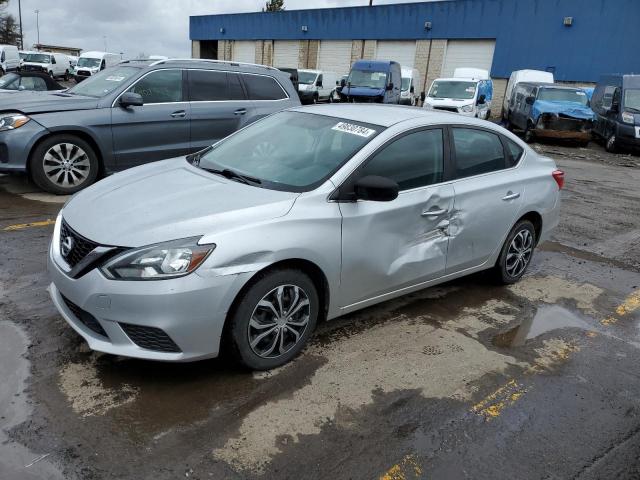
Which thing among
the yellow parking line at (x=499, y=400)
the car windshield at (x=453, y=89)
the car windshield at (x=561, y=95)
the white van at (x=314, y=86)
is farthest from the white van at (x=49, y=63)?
the yellow parking line at (x=499, y=400)

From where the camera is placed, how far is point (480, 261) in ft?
14.8

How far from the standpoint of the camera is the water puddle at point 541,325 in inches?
155

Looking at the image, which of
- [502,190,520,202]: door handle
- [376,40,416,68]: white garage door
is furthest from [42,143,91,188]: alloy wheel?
[376,40,416,68]: white garage door

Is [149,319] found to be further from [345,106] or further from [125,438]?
[345,106]

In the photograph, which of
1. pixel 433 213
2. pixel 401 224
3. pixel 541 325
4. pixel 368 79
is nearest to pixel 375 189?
pixel 401 224

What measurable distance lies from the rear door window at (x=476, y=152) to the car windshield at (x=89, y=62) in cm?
3580

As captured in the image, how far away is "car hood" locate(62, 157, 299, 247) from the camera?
2.90 m

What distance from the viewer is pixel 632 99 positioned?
16.4m

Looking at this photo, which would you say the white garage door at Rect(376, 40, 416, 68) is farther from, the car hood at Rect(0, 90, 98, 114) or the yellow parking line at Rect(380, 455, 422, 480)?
the yellow parking line at Rect(380, 455, 422, 480)

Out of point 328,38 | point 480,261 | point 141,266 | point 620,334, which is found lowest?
point 620,334

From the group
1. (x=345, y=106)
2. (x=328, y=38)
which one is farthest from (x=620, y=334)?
(x=328, y=38)

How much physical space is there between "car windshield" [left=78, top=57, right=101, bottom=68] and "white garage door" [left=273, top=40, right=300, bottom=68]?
13.0 meters

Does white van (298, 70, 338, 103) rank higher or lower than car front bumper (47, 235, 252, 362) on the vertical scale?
higher

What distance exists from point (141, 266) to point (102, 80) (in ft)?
18.7
